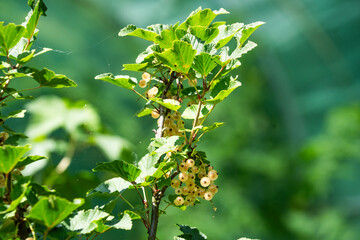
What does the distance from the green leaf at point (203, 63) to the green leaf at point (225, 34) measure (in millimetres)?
22

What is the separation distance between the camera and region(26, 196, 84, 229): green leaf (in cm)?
22

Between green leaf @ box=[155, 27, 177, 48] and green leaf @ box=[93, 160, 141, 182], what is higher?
green leaf @ box=[155, 27, 177, 48]

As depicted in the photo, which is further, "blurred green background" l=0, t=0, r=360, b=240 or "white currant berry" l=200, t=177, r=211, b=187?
"blurred green background" l=0, t=0, r=360, b=240

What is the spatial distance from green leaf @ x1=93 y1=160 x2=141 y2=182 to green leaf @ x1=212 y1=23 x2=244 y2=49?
11 cm

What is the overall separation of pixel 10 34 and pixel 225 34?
0.15m

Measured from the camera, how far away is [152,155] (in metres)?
0.31

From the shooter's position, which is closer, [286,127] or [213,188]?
[213,188]

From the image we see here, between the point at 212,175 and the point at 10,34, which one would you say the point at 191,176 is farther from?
Result: the point at 10,34

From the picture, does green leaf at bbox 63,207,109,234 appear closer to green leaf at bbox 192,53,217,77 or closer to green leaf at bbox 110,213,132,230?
green leaf at bbox 110,213,132,230

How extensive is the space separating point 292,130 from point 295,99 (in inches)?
6.8

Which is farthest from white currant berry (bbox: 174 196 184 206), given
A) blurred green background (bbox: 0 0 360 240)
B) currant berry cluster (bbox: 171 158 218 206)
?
blurred green background (bbox: 0 0 360 240)

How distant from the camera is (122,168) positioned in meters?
0.29

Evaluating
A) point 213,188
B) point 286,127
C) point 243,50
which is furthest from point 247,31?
point 286,127

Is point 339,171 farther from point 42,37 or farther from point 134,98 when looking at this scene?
point 42,37
